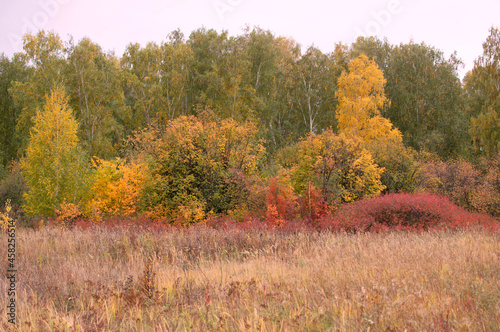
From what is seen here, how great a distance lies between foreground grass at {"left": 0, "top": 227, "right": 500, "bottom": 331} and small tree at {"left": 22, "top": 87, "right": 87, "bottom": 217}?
8.07 metres

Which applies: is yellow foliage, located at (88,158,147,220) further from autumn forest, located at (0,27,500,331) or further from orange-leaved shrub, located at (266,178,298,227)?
orange-leaved shrub, located at (266,178,298,227)

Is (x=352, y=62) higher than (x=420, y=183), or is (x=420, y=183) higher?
(x=352, y=62)

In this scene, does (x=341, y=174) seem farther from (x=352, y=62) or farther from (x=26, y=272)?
(x=352, y=62)

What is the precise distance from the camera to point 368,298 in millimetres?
3861

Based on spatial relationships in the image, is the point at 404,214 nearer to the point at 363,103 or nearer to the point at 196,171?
the point at 196,171

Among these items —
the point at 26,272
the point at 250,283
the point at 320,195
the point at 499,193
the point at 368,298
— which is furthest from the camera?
the point at 499,193

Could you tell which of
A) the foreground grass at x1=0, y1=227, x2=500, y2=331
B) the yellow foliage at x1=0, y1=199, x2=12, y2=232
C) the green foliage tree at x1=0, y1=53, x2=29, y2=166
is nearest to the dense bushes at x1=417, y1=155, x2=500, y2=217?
the foreground grass at x1=0, y1=227, x2=500, y2=331

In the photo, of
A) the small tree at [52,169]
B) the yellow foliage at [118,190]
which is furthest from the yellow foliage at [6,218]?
the small tree at [52,169]

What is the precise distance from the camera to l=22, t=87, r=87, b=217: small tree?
15.0 m

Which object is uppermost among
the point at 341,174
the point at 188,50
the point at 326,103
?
the point at 188,50

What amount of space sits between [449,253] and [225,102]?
2766 centimetres

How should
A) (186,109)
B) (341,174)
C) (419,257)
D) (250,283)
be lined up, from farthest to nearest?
(186,109) → (341,174) → (419,257) → (250,283)

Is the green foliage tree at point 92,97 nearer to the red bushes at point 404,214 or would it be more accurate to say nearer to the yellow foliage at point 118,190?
the yellow foliage at point 118,190

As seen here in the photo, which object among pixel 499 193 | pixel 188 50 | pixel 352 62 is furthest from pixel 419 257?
pixel 188 50
